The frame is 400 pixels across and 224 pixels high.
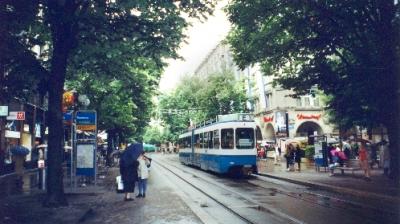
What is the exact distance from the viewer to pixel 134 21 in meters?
12.5

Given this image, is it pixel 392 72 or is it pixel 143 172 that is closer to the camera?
pixel 143 172

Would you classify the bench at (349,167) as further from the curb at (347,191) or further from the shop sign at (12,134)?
the shop sign at (12,134)

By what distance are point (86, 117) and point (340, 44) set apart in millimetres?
10459

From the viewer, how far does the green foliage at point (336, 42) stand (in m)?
16.7

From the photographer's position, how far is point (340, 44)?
18.1 m

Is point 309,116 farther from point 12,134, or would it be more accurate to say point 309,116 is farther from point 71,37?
point 71,37

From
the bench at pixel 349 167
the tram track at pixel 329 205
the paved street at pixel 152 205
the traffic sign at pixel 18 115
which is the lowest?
the tram track at pixel 329 205

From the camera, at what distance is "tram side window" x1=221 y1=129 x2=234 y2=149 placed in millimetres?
23139

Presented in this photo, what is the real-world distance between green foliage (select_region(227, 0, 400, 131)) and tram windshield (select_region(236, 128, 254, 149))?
451 cm

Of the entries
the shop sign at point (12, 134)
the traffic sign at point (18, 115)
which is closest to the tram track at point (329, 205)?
the traffic sign at point (18, 115)

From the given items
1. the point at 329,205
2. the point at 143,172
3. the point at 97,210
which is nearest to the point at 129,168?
the point at 143,172

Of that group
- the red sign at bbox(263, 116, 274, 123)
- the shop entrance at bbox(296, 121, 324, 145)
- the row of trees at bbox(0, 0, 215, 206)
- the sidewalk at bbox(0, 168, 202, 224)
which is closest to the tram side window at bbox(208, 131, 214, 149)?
the sidewalk at bbox(0, 168, 202, 224)

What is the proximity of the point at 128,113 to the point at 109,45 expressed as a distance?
75.5 ft

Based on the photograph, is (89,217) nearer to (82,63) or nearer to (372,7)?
(82,63)
